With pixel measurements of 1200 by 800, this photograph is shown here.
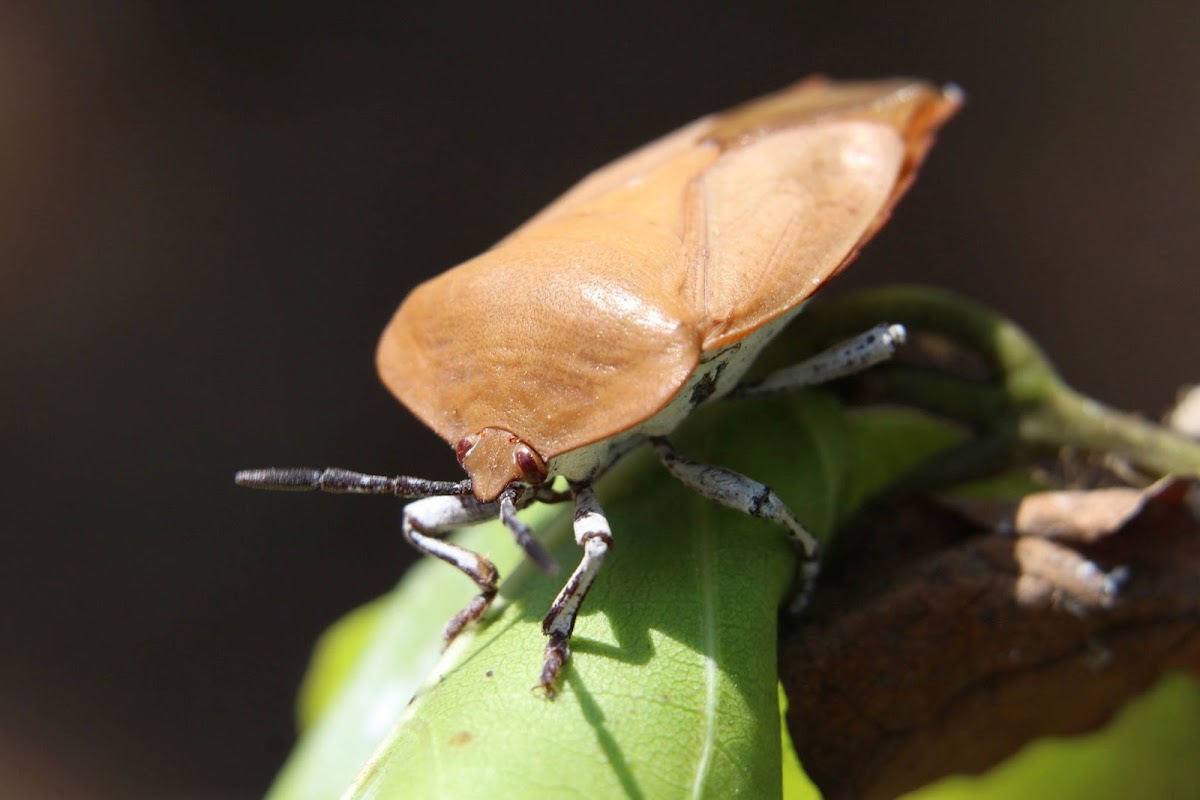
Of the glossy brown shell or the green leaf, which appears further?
the glossy brown shell

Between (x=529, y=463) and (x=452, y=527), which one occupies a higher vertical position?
(x=529, y=463)

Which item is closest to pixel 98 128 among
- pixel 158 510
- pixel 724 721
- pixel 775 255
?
pixel 158 510

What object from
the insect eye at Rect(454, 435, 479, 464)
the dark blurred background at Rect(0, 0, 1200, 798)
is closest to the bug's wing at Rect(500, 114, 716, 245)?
the insect eye at Rect(454, 435, 479, 464)

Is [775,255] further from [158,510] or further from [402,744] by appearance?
[158,510]

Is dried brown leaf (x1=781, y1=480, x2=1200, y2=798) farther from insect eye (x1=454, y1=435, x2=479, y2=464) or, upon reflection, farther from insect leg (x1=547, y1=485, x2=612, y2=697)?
insect eye (x1=454, y1=435, x2=479, y2=464)

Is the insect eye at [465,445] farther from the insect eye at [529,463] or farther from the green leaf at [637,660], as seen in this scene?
the green leaf at [637,660]

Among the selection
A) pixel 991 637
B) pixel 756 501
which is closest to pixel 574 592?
pixel 756 501

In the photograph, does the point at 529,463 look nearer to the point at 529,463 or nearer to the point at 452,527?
the point at 529,463
